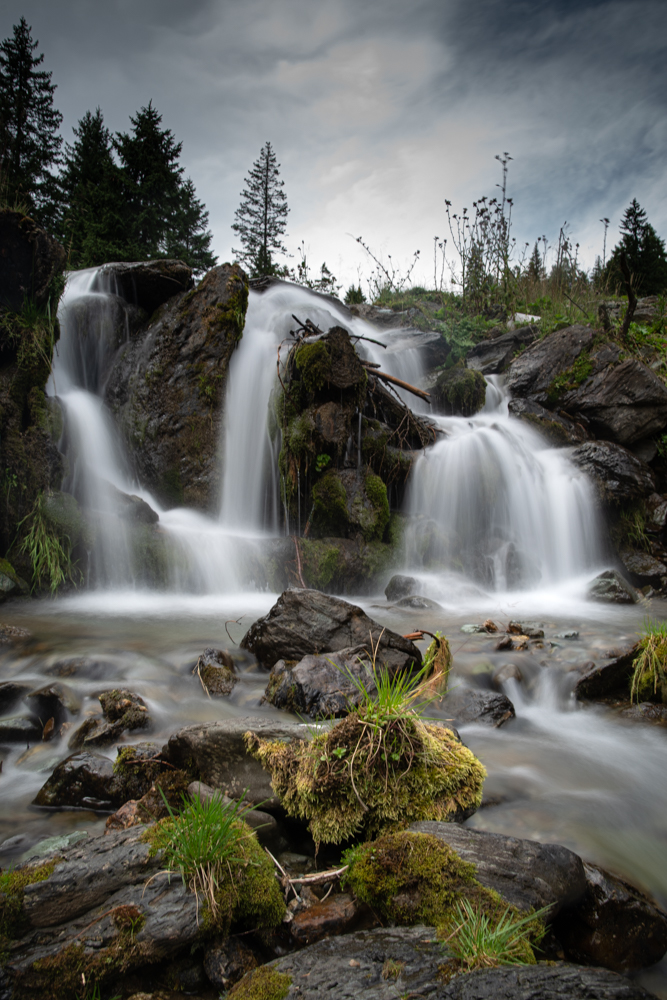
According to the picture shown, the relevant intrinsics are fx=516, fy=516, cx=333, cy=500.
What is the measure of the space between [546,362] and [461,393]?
6.99ft

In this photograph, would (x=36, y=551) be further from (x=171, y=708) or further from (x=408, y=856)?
(x=408, y=856)

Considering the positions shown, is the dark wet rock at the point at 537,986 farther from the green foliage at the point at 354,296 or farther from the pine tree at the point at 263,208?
the pine tree at the point at 263,208

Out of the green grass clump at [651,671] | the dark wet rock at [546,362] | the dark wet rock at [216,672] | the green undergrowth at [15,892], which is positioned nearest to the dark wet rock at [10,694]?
the dark wet rock at [216,672]

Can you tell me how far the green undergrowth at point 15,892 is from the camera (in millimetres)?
1596

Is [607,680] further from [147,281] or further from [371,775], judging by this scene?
[147,281]

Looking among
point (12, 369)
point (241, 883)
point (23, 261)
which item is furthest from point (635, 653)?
point (23, 261)

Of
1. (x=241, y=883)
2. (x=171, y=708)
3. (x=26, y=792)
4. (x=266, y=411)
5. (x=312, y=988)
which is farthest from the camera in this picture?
(x=266, y=411)

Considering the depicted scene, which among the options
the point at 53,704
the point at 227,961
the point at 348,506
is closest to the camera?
the point at 227,961

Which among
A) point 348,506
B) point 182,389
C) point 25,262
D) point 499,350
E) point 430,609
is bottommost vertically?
point 430,609

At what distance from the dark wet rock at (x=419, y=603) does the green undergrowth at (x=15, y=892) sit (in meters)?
5.69

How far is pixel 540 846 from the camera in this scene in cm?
200

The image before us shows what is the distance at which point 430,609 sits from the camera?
703cm

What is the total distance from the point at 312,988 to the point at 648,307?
18923mm

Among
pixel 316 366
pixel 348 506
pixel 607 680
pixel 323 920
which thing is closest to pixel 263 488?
pixel 348 506
